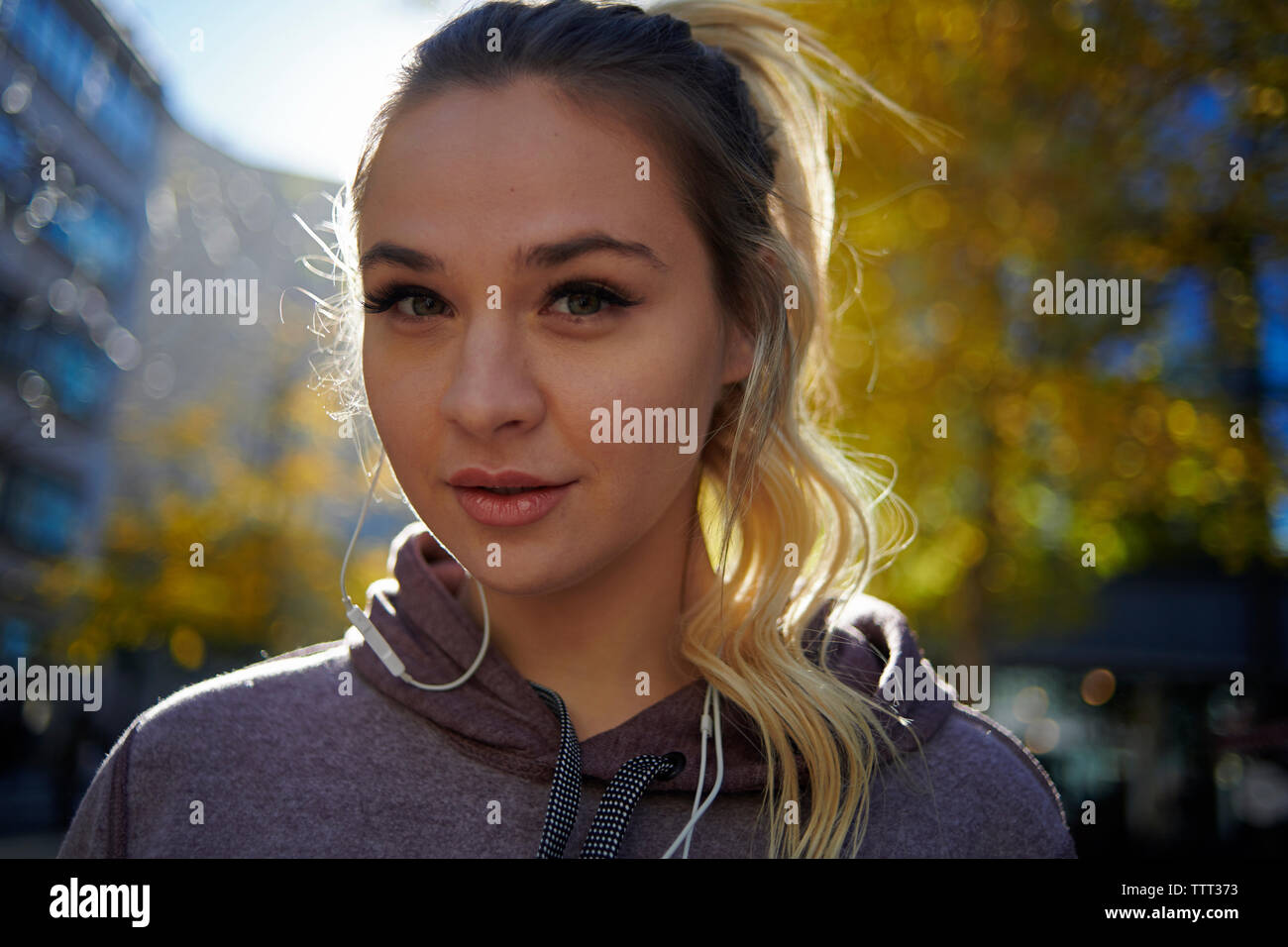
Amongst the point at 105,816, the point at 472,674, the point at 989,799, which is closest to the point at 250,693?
the point at 105,816

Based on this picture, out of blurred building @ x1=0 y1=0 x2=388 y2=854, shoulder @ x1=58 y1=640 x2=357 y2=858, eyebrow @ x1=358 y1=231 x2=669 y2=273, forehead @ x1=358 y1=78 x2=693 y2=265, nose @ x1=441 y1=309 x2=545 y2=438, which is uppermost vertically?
blurred building @ x1=0 y1=0 x2=388 y2=854

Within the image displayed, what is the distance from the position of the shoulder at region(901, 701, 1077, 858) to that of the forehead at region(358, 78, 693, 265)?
3.85ft

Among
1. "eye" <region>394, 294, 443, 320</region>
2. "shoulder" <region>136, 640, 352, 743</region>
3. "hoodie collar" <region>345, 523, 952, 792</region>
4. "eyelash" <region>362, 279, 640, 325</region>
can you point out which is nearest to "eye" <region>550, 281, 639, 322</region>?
"eyelash" <region>362, 279, 640, 325</region>

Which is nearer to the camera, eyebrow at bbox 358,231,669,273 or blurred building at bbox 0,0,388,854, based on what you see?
eyebrow at bbox 358,231,669,273

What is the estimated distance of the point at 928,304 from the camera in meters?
7.27

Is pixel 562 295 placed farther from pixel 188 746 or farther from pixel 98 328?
pixel 98 328

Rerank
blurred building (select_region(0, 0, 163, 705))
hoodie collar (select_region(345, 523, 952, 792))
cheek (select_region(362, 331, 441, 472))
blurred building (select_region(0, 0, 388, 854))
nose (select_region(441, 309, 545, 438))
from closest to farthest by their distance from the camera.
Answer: nose (select_region(441, 309, 545, 438)) → cheek (select_region(362, 331, 441, 472)) → hoodie collar (select_region(345, 523, 952, 792)) → blurred building (select_region(0, 0, 388, 854)) → blurred building (select_region(0, 0, 163, 705))

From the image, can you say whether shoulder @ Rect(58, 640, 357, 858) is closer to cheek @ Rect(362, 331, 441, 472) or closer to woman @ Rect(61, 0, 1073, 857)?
woman @ Rect(61, 0, 1073, 857)

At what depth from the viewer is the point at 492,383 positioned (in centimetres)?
167

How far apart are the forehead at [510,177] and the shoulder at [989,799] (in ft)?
3.85

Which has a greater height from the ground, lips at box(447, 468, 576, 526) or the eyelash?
the eyelash

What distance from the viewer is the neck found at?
2006mm

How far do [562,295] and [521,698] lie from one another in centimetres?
79
